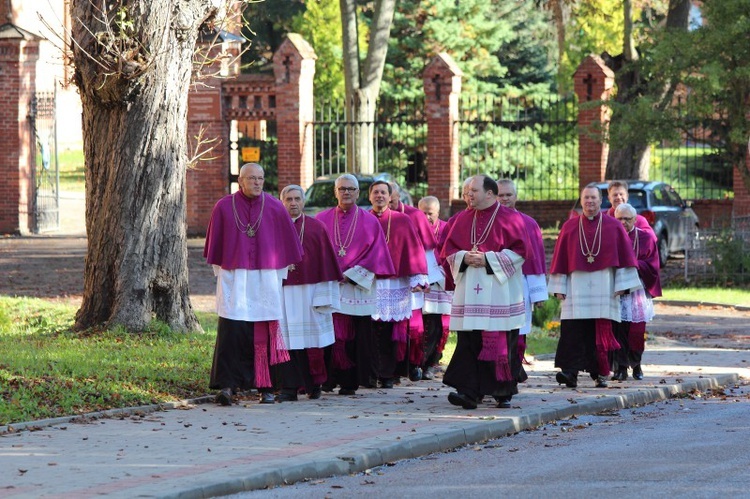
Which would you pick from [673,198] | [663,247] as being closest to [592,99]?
[673,198]

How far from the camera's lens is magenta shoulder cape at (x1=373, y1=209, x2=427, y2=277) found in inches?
544

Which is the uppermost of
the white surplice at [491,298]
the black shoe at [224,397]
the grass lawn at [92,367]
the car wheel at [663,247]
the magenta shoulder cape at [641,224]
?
the magenta shoulder cape at [641,224]

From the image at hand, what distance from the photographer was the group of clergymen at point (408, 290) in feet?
39.2

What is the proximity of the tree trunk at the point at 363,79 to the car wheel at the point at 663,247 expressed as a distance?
7.42m

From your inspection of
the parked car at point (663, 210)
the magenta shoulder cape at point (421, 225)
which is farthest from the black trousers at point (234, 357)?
the parked car at point (663, 210)

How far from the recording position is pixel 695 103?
2578 cm

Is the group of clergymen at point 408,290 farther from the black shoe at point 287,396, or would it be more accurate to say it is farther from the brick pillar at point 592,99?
the brick pillar at point 592,99

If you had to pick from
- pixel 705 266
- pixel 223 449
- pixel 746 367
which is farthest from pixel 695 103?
pixel 223 449

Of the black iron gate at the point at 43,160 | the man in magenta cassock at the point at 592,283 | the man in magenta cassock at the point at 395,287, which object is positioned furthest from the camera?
the black iron gate at the point at 43,160

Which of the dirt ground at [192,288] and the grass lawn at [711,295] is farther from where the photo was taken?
the grass lawn at [711,295]

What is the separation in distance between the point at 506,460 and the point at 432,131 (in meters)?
24.9

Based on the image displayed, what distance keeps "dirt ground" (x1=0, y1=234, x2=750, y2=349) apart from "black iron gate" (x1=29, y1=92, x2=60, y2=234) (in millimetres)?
2658

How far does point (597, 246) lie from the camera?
13.8 m

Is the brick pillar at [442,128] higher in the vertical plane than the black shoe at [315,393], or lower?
higher
